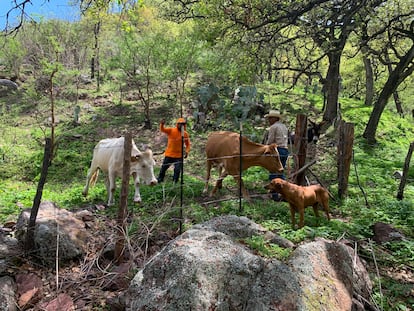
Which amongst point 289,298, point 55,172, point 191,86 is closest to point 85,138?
point 55,172

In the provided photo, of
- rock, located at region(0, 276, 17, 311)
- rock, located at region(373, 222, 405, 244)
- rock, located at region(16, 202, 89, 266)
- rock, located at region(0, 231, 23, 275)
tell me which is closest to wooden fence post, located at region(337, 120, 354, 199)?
rock, located at region(373, 222, 405, 244)

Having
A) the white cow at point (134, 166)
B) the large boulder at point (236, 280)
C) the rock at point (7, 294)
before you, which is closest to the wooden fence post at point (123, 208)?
the rock at point (7, 294)

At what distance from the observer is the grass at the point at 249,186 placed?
4.91 meters

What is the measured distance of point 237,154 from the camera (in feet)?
23.9

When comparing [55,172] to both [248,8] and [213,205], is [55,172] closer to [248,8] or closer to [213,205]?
[213,205]

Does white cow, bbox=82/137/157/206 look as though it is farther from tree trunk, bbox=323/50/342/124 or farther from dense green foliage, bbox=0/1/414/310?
tree trunk, bbox=323/50/342/124

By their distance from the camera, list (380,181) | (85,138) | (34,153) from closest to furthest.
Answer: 1. (380,181)
2. (34,153)
3. (85,138)

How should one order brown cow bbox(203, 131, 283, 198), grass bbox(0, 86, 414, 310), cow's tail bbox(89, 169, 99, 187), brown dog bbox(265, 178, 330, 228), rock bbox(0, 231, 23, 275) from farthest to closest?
cow's tail bbox(89, 169, 99, 187)
brown cow bbox(203, 131, 283, 198)
brown dog bbox(265, 178, 330, 228)
grass bbox(0, 86, 414, 310)
rock bbox(0, 231, 23, 275)

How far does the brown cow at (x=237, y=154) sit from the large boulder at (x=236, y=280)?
323cm

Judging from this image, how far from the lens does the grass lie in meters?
4.91

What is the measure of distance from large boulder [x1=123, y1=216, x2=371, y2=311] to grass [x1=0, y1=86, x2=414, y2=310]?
400 millimetres

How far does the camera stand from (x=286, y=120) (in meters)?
15.3

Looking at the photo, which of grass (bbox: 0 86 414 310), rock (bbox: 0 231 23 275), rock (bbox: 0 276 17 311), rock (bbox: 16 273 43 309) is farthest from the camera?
grass (bbox: 0 86 414 310)

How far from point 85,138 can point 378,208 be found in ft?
37.5
